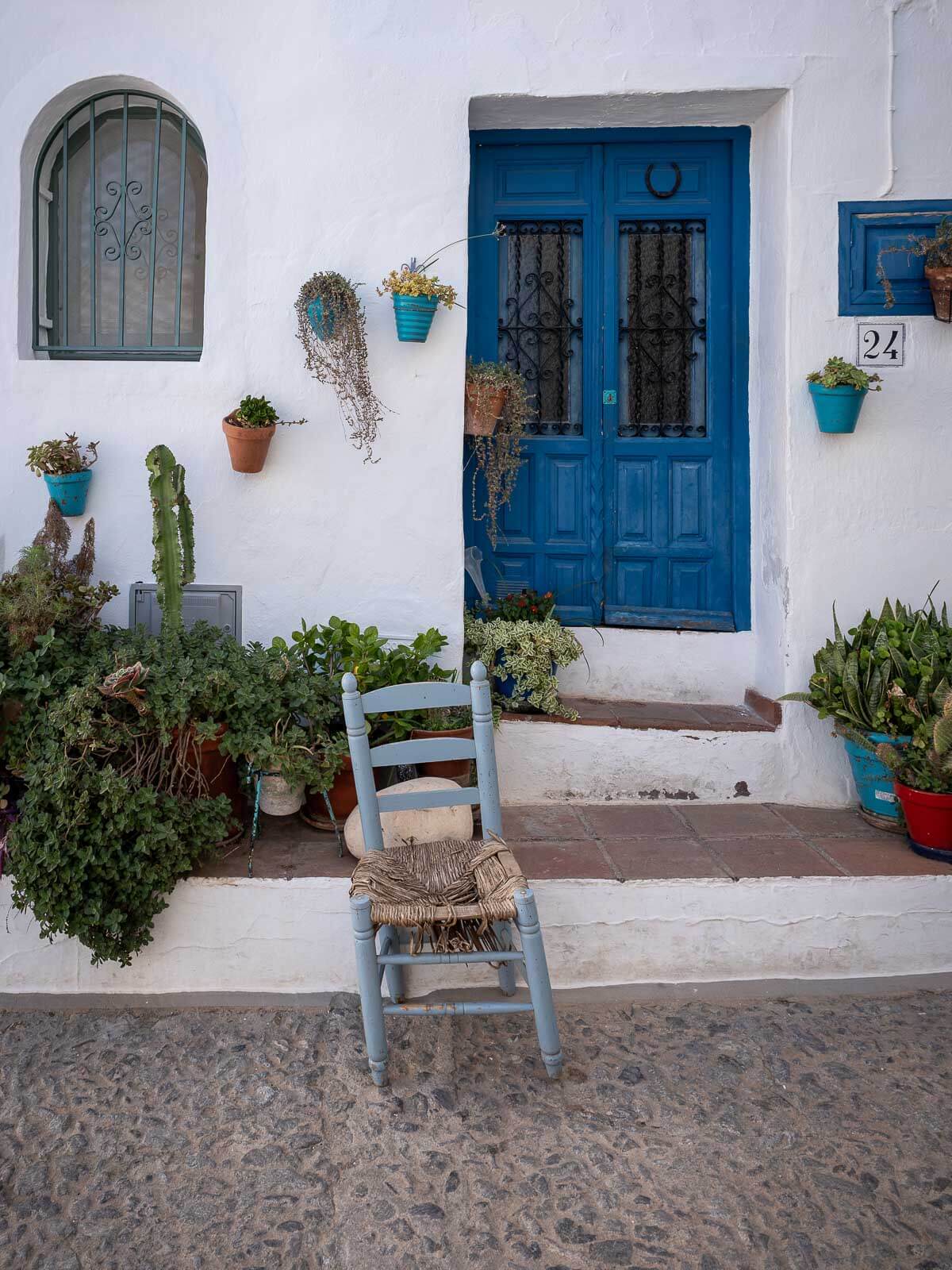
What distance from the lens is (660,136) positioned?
14.3 feet

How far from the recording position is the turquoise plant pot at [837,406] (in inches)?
152

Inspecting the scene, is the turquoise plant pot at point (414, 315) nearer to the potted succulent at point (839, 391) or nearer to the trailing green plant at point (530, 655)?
the trailing green plant at point (530, 655)

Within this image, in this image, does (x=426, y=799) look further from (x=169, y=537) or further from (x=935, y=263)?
(x=935, y=263)

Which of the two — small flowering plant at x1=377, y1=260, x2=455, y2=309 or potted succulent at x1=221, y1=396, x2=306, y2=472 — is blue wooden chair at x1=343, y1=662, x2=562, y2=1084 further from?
small flowering plant at x1=377, y1=260, x2=455, y2=309

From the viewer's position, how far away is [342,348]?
3959mm

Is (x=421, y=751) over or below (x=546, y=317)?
below

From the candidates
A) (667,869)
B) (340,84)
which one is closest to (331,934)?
(667,869)

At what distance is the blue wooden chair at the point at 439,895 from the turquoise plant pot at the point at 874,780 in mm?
1572

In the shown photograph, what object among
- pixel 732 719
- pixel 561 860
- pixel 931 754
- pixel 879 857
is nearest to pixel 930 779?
pixel 931 754

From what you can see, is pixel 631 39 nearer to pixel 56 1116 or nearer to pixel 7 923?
pixel 7 923

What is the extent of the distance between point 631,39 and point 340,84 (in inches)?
47.6

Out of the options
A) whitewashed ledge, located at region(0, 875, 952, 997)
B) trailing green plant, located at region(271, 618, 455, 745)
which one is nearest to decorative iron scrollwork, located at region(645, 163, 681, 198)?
trailing green plant, located at region(271, 618, 455, 745)

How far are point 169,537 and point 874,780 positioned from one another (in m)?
2.91

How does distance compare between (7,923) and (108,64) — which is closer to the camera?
(7,923)
